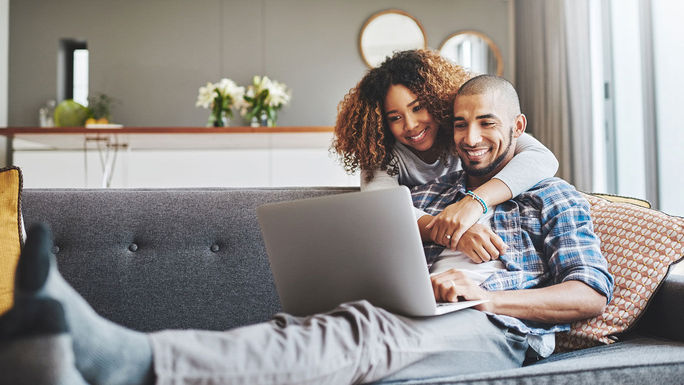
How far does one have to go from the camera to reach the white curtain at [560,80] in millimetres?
3527

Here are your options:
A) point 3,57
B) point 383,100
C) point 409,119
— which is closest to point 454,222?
point 409,119

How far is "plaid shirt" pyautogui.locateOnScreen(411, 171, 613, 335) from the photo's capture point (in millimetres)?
1151

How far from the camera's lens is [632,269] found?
1.23 m

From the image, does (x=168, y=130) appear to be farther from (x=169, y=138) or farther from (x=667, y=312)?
(x=667, y=312)

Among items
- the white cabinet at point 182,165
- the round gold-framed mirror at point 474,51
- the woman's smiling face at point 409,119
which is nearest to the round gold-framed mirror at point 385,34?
the round gold-framed mirror at point 474,51

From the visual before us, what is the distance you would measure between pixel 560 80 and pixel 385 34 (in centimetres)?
169

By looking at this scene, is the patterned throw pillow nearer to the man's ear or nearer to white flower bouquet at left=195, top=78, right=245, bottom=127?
the man's ear

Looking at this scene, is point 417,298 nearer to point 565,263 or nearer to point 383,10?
point 565,263

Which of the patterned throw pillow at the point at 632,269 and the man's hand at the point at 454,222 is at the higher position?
the man's hand at the point at 454,222

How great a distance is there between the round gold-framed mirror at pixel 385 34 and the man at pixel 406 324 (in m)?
3.53

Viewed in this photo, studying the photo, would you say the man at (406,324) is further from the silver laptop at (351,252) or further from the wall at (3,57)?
the wall at (3,57)

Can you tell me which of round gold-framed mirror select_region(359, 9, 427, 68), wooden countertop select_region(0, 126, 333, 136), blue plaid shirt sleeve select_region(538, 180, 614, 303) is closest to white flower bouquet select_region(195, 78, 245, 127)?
wooden countertop select_region(0, 126, 333, 136)

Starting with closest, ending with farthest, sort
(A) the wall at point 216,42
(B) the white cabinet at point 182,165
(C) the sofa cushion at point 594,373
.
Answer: (C) the sofa cushion at point 594,373 → (B) the white cabinet at point 182,165 → (A) the wall at point 216,42

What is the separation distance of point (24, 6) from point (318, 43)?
268 centimetres
